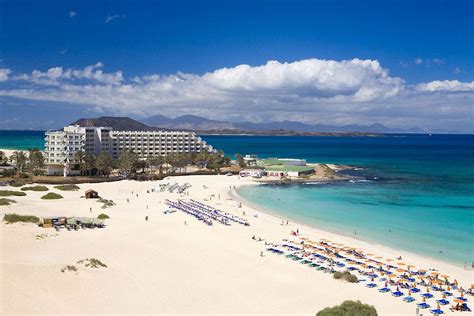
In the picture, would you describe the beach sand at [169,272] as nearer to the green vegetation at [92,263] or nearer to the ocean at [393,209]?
the green vegetation at [92,263]

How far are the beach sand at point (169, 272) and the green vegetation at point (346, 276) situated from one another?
0.42 metres

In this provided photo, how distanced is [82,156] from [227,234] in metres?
49.2

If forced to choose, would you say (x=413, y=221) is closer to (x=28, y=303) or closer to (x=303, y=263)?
(x=303, y=263)

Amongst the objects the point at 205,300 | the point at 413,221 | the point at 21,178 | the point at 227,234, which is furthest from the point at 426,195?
the point at 21,178

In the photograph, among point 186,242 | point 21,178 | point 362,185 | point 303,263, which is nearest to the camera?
point 303,263

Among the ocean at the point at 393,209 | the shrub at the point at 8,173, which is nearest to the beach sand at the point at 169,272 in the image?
the ocean at the point at 393,209

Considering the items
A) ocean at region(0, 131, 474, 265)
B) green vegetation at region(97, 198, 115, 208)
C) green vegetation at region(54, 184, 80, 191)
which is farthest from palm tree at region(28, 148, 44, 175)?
ocean at region(0, 131, 474, 265)

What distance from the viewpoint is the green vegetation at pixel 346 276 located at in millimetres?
27330

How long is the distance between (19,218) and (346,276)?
28.8 metres

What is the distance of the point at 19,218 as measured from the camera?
128 ft

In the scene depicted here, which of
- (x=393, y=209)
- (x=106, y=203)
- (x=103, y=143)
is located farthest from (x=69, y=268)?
(x=103, y=143)

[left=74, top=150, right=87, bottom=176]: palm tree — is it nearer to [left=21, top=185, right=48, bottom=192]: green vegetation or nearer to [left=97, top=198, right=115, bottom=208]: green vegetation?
[left=21, top=185, right=48, bottom=192]: green vegetation

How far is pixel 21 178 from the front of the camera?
71.0 meters

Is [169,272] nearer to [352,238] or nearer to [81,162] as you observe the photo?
[352,238]
